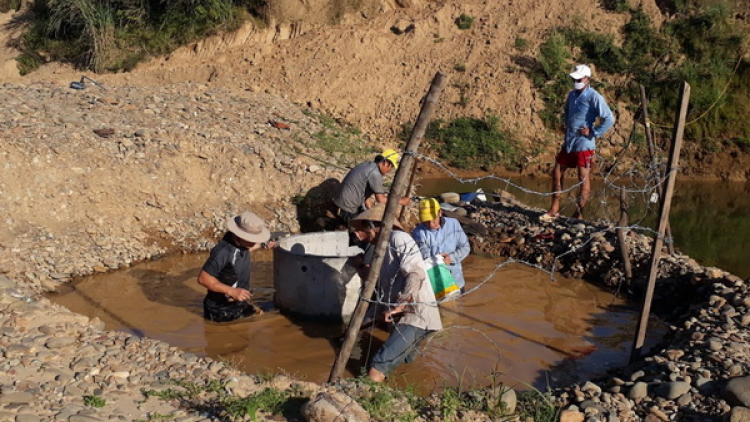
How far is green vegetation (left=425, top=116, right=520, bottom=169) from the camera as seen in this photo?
15656mm

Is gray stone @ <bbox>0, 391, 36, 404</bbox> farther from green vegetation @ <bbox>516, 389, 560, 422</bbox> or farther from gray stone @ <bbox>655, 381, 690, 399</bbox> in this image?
gray stone @ <bbox>655, 381, 690, 399</bbox>

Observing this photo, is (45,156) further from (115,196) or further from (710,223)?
(710,223)

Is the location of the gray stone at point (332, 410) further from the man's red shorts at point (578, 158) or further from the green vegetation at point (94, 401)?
the man's red shorts at point (578, 158)

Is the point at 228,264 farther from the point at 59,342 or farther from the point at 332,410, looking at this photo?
the point at 332,410

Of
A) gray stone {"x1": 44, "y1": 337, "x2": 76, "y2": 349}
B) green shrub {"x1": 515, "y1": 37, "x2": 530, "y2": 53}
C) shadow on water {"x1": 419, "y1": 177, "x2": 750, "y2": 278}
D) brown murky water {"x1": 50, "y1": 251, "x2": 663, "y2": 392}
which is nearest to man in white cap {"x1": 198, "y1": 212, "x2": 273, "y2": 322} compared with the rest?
brown murky water {"x1": 50, "y1": 251, "x2": 663, "y2": 392}

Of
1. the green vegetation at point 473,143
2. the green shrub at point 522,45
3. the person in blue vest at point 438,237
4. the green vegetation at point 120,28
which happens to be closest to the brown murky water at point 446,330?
the person in blue vest at point 438,237

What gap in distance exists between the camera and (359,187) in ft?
32.4

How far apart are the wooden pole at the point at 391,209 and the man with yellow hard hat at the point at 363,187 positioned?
4.08 metres

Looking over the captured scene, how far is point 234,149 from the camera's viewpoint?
11.5m

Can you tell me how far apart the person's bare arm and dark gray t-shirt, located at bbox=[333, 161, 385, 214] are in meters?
2.97

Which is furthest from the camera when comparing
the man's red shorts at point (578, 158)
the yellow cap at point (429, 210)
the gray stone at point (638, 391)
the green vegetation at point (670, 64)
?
the green vegetation at point (670, 64)

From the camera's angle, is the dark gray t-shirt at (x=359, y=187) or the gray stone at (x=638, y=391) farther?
the dark gray t-shirt at (x=359, y=187)

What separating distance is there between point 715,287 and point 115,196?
7158 mm

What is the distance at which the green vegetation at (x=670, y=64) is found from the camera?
15.9 meters
